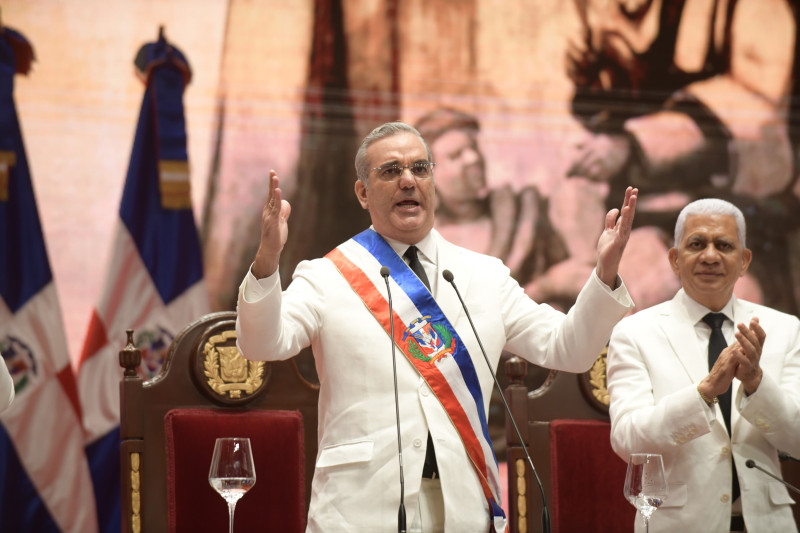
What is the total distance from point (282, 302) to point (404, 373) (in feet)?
1.08

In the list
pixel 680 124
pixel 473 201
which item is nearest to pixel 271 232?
pixel 473 201

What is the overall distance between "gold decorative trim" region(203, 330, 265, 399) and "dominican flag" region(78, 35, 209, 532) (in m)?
1.33

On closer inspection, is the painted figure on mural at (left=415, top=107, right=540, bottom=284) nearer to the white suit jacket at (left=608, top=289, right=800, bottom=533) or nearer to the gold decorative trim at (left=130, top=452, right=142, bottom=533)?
the white suit jacket at (left=608, top=289, right=800, bottom=533)

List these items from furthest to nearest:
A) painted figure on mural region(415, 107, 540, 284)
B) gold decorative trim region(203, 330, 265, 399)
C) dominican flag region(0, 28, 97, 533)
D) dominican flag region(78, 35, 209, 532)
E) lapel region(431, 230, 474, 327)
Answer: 1. painted figure on mural region(415, 107, 540, 284)
2. dominican flag region(78, 35, 209, 532)
3. dominican flag region(0, 28, 97, 533)
4. gold decorative trim region(203, 330, 265, 399)
5. lapel region(431, 230, 474, 327)

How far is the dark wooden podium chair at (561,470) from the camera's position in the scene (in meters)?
3.06

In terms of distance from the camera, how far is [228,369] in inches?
117

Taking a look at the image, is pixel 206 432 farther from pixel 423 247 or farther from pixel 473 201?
pixel 473 201

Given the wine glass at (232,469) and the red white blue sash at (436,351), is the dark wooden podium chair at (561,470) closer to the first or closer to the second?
the red white blue sash at (436,351)

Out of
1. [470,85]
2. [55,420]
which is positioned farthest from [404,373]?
[470,85]

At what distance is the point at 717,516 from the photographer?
101 inches

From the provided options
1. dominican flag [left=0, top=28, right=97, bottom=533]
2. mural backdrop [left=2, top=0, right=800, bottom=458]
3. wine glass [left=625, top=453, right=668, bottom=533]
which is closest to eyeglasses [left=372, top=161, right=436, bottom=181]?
wine glass [left=625, top=453, right=668, bottom=533]

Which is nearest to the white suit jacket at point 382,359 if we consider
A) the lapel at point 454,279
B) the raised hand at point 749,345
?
the lapel at point 454,279

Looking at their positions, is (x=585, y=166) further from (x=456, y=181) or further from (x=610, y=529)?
(x=610, y=529)

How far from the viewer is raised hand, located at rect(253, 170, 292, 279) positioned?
6.72 feet
